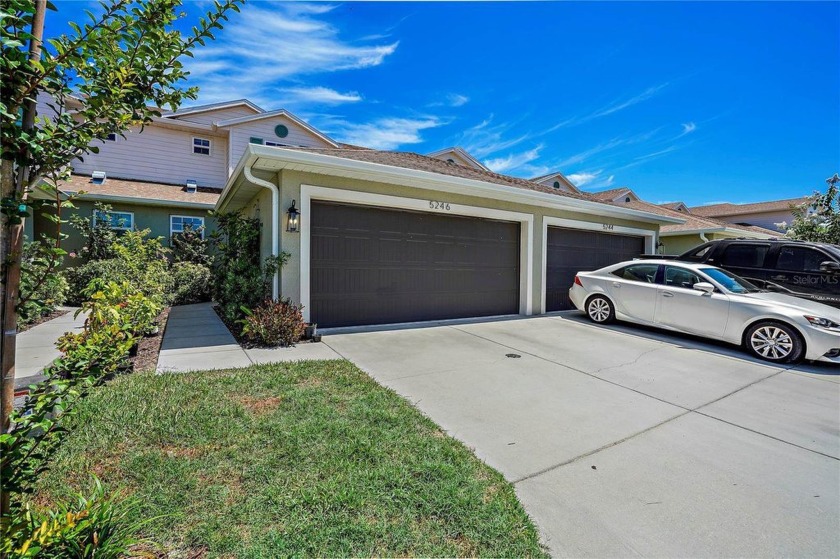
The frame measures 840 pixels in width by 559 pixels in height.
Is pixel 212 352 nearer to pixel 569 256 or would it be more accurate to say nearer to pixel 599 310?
pixel 599 310

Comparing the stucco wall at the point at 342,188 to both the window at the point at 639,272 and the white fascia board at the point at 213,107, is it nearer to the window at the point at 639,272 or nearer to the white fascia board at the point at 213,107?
the window at the point at 639,272

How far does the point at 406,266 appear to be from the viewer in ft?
24.7

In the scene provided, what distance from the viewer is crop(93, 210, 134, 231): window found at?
10.8 metres

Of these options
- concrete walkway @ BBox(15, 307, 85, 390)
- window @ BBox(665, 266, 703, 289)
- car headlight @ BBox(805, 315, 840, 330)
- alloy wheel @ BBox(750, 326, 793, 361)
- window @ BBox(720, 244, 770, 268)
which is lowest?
concrete walkway @ BBox(15, 307, 85, 390)

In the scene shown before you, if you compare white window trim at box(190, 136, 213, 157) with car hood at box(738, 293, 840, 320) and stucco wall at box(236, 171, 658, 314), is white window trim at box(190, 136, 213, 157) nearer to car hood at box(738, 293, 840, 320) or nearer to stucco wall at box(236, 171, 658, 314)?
stucco wall at box(236, 171, 658, 314)

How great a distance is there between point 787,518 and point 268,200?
285 inches

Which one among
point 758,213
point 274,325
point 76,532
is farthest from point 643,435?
point 758,213

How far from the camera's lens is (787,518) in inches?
88.2

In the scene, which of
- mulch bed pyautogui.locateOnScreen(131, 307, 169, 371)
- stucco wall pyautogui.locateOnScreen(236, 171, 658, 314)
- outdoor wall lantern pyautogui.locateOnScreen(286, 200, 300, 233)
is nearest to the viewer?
mulch bed pyautogui.locateOnScreen(131, 307, 169, 371)

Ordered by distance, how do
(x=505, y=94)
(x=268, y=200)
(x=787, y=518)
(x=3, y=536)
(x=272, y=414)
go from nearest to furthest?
(x=3, y=536)
(x=787, y=518)
(x=272, y=414)
(x=268, y=200)
(x=505, y=94)

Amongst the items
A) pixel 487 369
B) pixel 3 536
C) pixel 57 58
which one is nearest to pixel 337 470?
pixel 3 536

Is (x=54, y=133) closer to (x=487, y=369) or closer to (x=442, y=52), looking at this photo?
(x=487, y=369)

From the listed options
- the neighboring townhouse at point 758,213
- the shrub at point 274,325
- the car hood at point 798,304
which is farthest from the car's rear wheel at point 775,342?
the neighboring townhouse at point 758,213

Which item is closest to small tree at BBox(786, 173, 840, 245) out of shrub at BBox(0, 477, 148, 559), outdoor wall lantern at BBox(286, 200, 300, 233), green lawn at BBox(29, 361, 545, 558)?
green lawn at BBox(29, 361, 545, 558)
